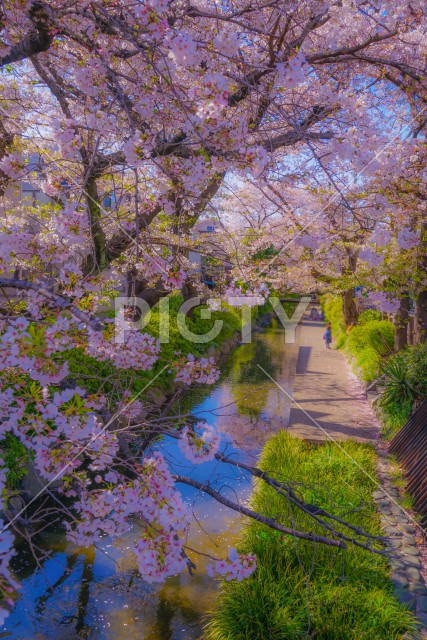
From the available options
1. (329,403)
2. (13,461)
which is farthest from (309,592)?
(329,403)

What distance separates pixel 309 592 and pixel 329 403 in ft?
22.3

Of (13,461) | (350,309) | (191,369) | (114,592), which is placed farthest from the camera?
(350,309)

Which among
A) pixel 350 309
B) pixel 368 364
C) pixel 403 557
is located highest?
pixel 350 309

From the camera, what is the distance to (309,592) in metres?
3.95

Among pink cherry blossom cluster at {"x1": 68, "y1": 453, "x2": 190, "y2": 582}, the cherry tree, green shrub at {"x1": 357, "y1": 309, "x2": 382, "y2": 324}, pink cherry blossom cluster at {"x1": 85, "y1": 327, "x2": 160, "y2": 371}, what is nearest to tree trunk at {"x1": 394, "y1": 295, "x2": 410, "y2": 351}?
green shrub at {"x1": 357, "y1": 309, "x2": 382, "y2": 324}

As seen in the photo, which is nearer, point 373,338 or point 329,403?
point 329,403

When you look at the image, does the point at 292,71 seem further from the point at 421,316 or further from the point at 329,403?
the point at 329,403

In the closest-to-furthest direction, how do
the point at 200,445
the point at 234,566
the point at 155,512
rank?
the point at 155,512
the point at 200,445
the point at 234,566

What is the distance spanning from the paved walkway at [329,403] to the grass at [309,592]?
2830 mm

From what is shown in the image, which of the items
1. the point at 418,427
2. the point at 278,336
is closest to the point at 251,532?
the point at 418,427

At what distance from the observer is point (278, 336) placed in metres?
24.3

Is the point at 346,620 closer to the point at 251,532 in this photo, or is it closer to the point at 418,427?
the point at 251,532

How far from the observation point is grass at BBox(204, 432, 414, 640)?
368 centimetres

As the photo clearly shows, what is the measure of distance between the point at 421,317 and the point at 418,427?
11.4 ft
